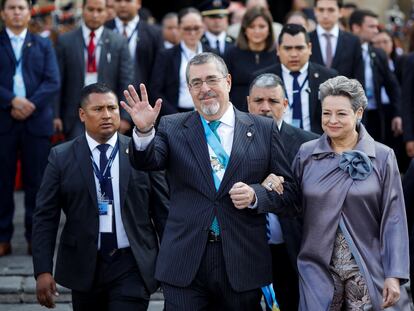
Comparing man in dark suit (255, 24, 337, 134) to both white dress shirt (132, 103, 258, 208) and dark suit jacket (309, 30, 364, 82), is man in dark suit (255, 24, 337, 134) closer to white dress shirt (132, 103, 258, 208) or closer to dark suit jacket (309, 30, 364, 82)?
dark suit jacket (309, 30, 364, 82)

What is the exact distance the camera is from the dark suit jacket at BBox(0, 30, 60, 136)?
9820 millimetres

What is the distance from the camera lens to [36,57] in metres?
9.91

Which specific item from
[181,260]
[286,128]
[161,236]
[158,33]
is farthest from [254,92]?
[158,33]

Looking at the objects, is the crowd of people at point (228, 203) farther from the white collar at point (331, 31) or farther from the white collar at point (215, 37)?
the white collar at point (215, 37)

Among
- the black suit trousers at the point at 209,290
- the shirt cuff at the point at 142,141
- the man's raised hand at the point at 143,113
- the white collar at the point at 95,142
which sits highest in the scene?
A: the man's raised hand at the point at 143,113

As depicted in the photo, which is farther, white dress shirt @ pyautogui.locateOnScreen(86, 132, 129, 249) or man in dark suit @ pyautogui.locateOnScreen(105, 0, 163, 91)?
man in dark suit @ pyautogui.locateOnScreen(105, 0, 163, 91)

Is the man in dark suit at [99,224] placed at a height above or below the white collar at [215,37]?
below

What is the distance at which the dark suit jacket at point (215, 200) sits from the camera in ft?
20.4

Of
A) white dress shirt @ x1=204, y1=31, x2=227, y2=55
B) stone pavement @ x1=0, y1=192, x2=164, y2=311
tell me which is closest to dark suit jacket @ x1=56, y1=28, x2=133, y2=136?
white dress shirt @ x1=204, y1=31, x2=227, y2=55

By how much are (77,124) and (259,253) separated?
446 centimetres

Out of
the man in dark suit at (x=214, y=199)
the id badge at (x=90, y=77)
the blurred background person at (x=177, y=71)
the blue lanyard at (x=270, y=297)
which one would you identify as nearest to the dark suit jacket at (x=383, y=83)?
the blurred background person at (x=177, y=71)

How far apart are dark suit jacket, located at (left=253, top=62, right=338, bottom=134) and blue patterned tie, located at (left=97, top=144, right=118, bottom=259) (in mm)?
2172

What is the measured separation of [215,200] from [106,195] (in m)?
1.03

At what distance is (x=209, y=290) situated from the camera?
20.6 feet
